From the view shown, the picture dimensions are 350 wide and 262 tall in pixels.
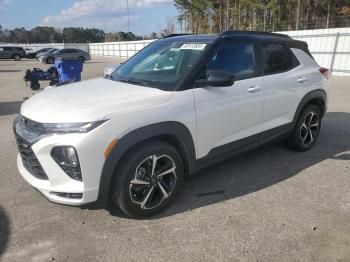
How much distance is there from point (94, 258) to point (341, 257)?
208 centimetres

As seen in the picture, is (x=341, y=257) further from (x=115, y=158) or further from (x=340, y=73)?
(x=340, y=73)

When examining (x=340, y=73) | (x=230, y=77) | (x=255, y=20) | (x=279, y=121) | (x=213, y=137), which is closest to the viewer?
(x=230, y=77)

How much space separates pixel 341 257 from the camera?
2682 millimetres

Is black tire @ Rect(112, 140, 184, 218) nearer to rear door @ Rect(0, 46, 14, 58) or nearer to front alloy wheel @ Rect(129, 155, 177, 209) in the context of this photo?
front alloy wheel @ Rect(129, 155, 177, 209)

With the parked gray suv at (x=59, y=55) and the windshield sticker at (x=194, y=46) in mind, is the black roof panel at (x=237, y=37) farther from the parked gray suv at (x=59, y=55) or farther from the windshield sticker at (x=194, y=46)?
the parked gray suv at (x=59, y=55)

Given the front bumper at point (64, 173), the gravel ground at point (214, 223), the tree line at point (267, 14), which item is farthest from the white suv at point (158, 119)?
the tree line at point (267, 14)

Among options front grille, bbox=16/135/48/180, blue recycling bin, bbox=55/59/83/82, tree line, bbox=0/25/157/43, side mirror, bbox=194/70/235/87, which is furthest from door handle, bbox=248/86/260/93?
tree line, bbox=0/25/157/43

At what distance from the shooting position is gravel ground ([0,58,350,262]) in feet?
9.04

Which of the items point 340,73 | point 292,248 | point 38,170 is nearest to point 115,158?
point 38,170

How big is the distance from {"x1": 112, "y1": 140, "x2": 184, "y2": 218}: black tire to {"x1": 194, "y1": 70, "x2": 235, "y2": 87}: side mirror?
29.2 inches

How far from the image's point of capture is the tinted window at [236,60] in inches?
143

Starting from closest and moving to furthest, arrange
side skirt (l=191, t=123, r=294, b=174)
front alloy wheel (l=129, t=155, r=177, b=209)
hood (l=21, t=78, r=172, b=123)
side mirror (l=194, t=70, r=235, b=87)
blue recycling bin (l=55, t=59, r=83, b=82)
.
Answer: hood (l=21, t=78, r=172, b=123) → front alloy wheel (l=129, t=155, r=177, b=209) → side mirror (l=194, t=70, r=235, b=87) → side skirt (l=191, t=123, r=294, b=174) → blue recycling bin (l=55, t=59, r=83, b=82)

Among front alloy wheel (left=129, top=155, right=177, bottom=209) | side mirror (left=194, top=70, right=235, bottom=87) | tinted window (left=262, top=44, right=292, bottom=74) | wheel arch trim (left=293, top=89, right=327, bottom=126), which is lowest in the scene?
front alloy wheel (left=129, top=155, right=177, bottom=209)

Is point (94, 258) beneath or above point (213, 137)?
beneath
